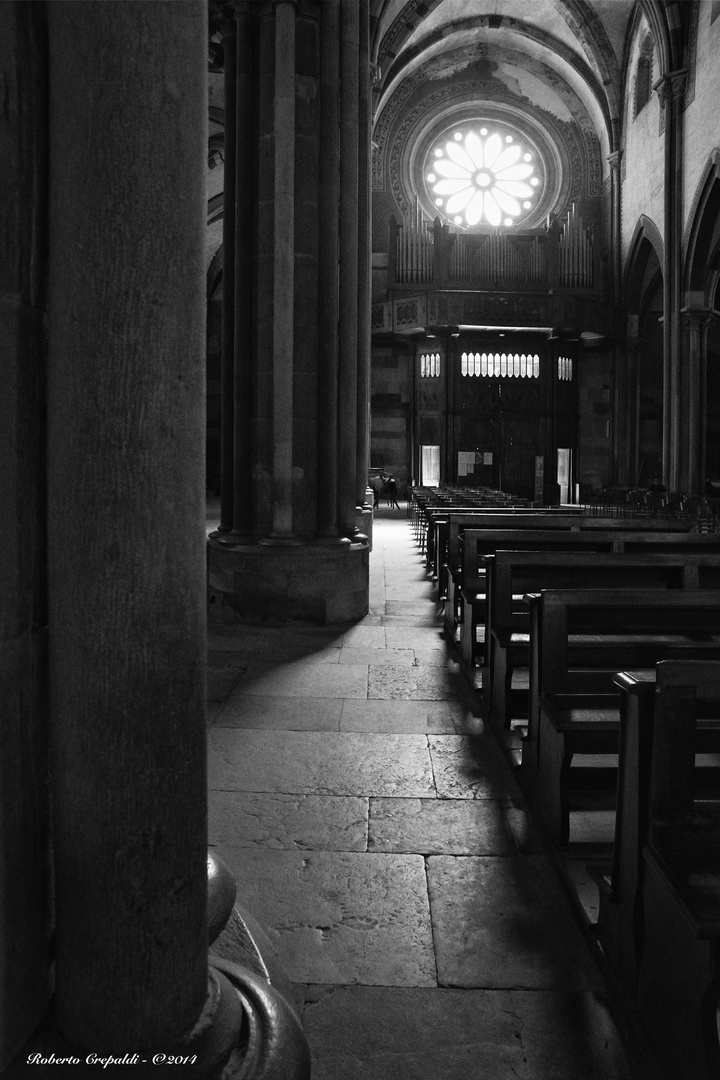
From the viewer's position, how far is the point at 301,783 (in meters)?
3.38

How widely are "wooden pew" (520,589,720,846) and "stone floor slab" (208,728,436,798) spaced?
51 centimetres

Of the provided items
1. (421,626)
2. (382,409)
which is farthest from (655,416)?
(421,626)

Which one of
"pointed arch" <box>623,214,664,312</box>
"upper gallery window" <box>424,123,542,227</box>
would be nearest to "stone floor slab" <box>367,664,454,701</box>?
"pointed arch" <box>623,214,664,312</box>

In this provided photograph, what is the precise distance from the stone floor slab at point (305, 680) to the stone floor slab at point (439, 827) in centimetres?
155

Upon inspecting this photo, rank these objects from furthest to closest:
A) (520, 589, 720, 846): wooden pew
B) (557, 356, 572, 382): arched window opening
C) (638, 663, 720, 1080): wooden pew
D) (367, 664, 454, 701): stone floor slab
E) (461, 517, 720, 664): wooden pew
Answer: 1. (557, 356, 572, 382): arched window opening
2. (461, 517, 720, 664): wooden pew
3. (367, 664, 454, 701): stone floor slab
4. (520, 589, 720, 846): wooden pew
5. (638, 663, 720, 1080): wooden pew

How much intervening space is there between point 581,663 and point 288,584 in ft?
12.7

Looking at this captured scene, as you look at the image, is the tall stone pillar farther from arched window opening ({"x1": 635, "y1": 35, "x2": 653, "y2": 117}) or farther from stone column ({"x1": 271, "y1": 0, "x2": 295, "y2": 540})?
arched window opening ({"x1": 635, "y1": 35, "x2": 653, "y2": 117})

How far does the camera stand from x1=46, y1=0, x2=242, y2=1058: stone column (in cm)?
139

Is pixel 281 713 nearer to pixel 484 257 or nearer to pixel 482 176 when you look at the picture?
pixel 484 257

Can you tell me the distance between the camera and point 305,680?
5035 millimetres

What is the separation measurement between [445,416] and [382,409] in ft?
6.63

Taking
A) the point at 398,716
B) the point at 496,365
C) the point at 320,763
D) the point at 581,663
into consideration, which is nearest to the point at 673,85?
the point at 496,365

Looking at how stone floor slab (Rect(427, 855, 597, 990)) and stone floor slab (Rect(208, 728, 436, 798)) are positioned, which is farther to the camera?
stone floor slab (Rect(208, 728, 436, 798))

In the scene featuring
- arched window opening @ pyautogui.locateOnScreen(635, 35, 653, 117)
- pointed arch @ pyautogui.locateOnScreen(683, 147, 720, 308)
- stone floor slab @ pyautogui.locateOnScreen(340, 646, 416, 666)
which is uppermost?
arched window opening @ pyautogui.locateOnScreen(635, 35, 653, 117)
